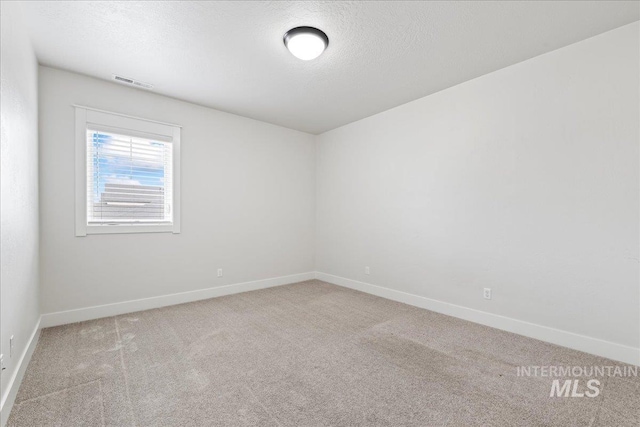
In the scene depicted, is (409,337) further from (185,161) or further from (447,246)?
(185,161)

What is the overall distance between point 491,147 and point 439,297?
72.3 inches

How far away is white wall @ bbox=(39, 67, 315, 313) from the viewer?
3.03 metres

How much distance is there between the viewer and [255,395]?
6.18 ft

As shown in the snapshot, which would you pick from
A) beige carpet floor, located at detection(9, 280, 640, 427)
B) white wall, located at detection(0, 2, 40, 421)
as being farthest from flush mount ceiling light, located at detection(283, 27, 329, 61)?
beige carpet floor, located at detection(9, 280, 640, 427)

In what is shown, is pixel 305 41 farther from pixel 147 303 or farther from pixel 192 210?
pixel 147 303

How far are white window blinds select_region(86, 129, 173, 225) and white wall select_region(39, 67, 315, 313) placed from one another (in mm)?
184


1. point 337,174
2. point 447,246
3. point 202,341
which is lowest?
point 202,341

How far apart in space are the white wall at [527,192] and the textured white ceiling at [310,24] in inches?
12.1

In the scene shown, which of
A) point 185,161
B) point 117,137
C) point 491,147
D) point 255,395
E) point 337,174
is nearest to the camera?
point 255,395

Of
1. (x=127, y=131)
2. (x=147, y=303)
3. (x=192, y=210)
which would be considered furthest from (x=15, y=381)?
(x=127, y=131)

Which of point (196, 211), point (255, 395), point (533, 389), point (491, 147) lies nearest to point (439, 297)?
point (533, 389)

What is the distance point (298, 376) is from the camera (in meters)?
2.11

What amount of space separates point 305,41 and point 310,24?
13 centimetres

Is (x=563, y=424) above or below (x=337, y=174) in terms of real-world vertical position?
below
